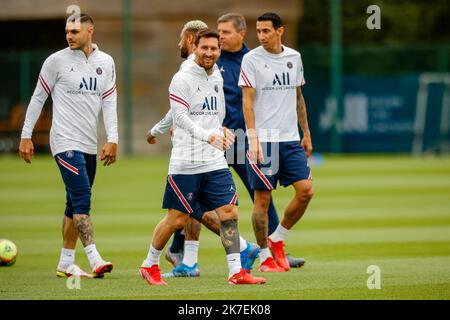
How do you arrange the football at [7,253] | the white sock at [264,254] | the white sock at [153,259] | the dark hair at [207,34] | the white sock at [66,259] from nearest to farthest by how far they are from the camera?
1. the dark hair at [207,34]
2. the white sock at [153,259]
3. the white sock at [66,259]
4. the white sock at [264,254]
5. the football at [7,253]

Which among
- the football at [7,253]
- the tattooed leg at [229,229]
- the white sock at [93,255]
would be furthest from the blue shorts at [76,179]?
the tattooed leg at [229,229]

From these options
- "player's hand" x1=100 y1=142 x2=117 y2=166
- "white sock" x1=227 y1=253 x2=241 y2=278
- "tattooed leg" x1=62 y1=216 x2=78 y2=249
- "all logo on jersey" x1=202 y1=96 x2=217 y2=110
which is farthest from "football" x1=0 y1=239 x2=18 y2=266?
"all logo on jersey" x1=202 y1=96 x2=217 y2=110

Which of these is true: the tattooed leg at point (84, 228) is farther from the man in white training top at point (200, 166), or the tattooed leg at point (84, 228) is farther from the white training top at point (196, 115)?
the white training top at point (196, 115)

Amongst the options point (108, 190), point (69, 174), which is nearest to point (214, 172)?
point (69, 174)

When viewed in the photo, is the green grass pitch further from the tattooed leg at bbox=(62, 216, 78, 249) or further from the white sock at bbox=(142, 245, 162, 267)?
the tattooed leg at bbox=(62, 216, 78, 249)

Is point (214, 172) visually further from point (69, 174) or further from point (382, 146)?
point (382, 146)

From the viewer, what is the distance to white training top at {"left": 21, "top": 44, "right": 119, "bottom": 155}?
34.6 ft

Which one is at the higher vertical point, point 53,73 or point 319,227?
point 53,73

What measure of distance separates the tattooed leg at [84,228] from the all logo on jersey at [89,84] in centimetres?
123

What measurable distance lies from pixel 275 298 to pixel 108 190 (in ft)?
44.4

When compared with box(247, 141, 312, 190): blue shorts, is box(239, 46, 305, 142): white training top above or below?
above

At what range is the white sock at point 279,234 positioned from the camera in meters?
11.3

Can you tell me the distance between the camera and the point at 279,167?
1121 cm
